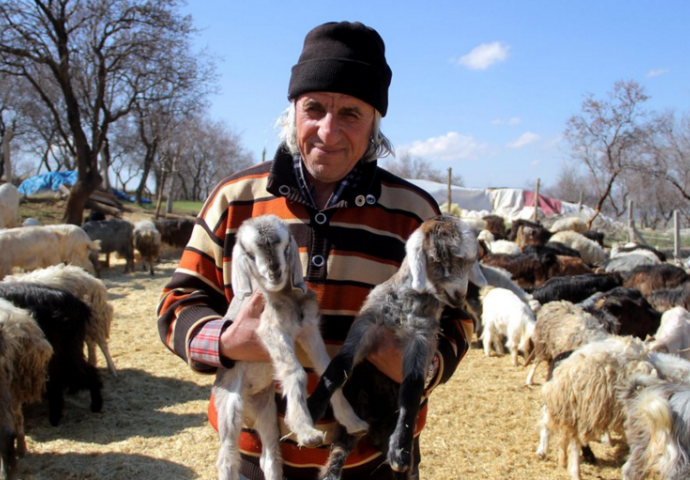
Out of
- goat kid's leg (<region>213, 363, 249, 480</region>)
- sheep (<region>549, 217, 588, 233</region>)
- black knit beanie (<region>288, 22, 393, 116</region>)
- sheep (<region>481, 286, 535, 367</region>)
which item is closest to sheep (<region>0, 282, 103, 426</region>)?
goat kid's leg (<region>213, 363, 249, 480</region>)

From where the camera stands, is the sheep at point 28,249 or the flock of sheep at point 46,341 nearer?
the flock of sheep at point 46,341

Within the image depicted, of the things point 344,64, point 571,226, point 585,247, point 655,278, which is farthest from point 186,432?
point 571,226

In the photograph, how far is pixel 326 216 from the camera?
7.17 ft

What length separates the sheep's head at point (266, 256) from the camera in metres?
2.01

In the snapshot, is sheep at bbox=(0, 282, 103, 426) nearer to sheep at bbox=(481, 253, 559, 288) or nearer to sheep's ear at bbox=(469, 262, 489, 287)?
sheep's ear at bbox=(469, 262, 489, 287)

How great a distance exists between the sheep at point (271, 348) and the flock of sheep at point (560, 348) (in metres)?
1.61

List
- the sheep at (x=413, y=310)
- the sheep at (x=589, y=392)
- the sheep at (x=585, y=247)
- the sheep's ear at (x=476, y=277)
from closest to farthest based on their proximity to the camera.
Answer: the sheep at (x=413, y=310) → the sheep's ear at (x=476, y=277) → the sheep at (x=589, y=392) → the sheep at (x=585, y=247)

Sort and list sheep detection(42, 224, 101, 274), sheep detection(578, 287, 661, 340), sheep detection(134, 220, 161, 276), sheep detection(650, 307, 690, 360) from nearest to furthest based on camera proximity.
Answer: sheep detection(650, 307, 690, 360), sheep detection(578, 287, 661, 340), sheep detection(42, 224, 101, 274), sheep detection(134, 220, 161, 276)

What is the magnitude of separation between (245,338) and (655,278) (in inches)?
462

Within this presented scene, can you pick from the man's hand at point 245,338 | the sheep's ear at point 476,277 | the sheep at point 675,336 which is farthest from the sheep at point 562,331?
the man's hand at point 245,338

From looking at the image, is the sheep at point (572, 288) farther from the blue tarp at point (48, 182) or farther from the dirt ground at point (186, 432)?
the blue tarp at point (48, 182)

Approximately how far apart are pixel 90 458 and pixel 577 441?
482 centimetres

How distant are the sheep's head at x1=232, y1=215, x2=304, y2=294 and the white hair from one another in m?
0.39

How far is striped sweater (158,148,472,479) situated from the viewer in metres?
2.18
